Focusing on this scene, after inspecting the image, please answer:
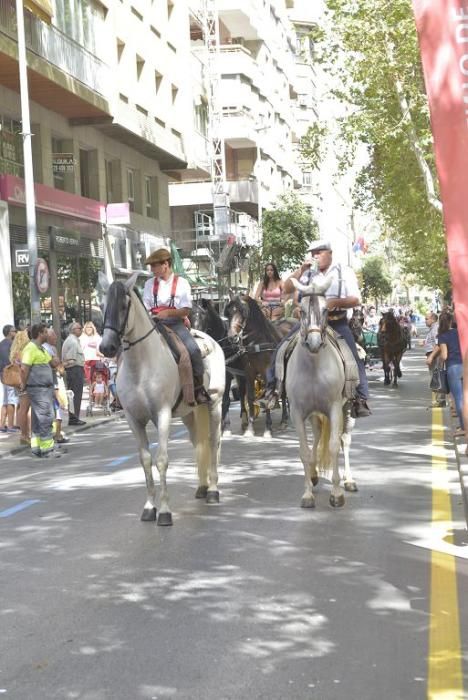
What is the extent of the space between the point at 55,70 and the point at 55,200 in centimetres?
341

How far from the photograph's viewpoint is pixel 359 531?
8.96m

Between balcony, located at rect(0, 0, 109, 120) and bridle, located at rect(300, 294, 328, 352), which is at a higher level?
balcony, located at rect(0, 0, 109, 120)

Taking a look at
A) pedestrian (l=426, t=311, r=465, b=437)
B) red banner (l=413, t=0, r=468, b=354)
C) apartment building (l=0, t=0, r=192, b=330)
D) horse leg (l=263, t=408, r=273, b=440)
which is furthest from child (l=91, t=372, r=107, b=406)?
red banner (l=413, t=0, r=468, b=354)

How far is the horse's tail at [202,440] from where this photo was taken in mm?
10938

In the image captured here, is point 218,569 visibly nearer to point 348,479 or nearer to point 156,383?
point 156,383

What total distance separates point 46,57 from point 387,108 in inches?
371

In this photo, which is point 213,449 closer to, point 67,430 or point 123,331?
point 123,331

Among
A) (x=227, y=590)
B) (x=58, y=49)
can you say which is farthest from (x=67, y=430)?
(x=227, y=590)

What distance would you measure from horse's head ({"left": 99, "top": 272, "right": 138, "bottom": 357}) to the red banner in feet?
8.87

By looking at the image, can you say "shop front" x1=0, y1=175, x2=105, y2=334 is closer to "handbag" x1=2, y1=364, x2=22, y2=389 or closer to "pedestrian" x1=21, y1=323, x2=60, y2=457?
"handbag" x1=2, y1=364, x2=22, y2=389

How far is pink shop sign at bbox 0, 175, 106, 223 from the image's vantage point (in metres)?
26.6

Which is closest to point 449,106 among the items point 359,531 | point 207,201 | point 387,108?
point 359,531

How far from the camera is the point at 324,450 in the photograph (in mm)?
10656

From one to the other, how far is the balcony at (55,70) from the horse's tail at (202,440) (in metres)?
15.9
